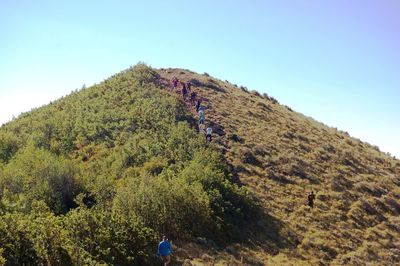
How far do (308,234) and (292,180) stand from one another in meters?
8.01

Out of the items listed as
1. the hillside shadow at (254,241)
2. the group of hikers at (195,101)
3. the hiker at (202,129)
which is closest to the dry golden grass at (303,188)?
the hillside shadow at (254,241)

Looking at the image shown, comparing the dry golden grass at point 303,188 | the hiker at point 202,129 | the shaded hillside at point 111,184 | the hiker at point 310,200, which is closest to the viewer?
the shaded hillside at point 111,184

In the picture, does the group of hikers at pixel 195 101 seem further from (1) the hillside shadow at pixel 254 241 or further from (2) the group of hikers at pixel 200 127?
(1) the hillside shadow at pixel 254 241

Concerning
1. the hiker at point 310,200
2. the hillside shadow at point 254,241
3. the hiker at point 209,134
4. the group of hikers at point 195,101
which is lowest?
the hillside shadow at point 254,241

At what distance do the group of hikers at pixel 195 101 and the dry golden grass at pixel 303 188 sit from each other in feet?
3.93

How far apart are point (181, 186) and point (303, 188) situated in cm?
1310

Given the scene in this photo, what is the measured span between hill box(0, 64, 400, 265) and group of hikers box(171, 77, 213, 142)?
121 cm

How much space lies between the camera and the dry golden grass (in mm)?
24297

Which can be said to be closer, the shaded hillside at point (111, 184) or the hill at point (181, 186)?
the shaded hillside at point (111, 184)

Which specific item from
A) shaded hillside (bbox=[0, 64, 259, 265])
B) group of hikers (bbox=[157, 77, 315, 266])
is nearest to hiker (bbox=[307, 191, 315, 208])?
group of hikers (bbox=[157, 77, 315, 266])

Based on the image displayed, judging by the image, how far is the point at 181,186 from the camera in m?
23.5

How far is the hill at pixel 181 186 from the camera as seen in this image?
56.4 feet

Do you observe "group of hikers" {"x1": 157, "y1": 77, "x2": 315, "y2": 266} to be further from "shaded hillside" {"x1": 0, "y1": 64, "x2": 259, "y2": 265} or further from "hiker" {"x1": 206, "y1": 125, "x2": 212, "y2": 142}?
"shaded hillside" {"x1": 0, "y1": 64, "x2": 259, "y2": 265}

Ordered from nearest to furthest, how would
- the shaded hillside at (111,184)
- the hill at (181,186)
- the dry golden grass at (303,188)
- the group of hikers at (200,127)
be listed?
the shaded hillside at (111,184), the group of hikers at (200,127), the hill at (181,186), the dry golden grass at (303,188)
